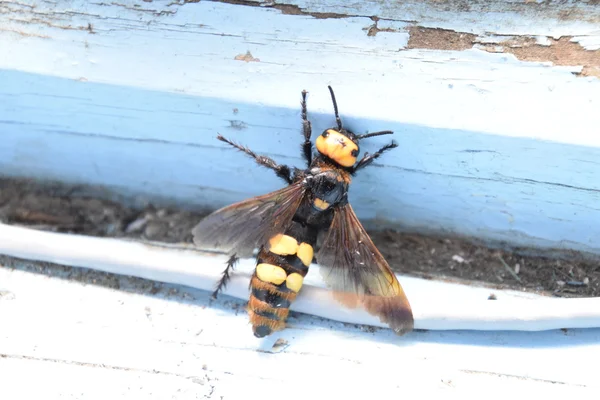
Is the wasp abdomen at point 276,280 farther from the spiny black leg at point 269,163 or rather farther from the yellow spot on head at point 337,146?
the yellow spot on head at point 337,146

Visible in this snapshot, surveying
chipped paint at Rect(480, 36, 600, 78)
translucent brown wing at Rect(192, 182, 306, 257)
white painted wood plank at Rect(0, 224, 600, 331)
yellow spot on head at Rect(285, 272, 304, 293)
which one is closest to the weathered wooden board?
chipped paint at Rect(480, 36, 600, 78)

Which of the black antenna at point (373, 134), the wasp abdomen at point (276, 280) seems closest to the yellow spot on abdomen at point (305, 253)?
the wasp abdomen at point (276, 280)

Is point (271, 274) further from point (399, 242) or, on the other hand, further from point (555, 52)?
point (555, 52)

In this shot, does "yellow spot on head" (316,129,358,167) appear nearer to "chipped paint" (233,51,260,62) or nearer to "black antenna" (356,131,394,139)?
"black antenna" (356,131,394,139)

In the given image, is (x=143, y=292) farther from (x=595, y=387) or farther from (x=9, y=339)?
(x=595, y=387)

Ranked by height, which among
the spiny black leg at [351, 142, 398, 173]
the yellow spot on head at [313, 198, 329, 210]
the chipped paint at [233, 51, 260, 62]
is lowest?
the yellow spot on head at [313, 198, 329, 210]

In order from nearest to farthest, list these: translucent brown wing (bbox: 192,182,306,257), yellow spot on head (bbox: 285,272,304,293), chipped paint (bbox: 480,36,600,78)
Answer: chipped paint (bbox: 480,36,600,78)
yellow spot on head (bbox: 285,272,304,293)
translucent brown wing (bbox: 192,182,306,257)

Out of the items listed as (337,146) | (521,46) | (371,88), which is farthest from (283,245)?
(521,46)
